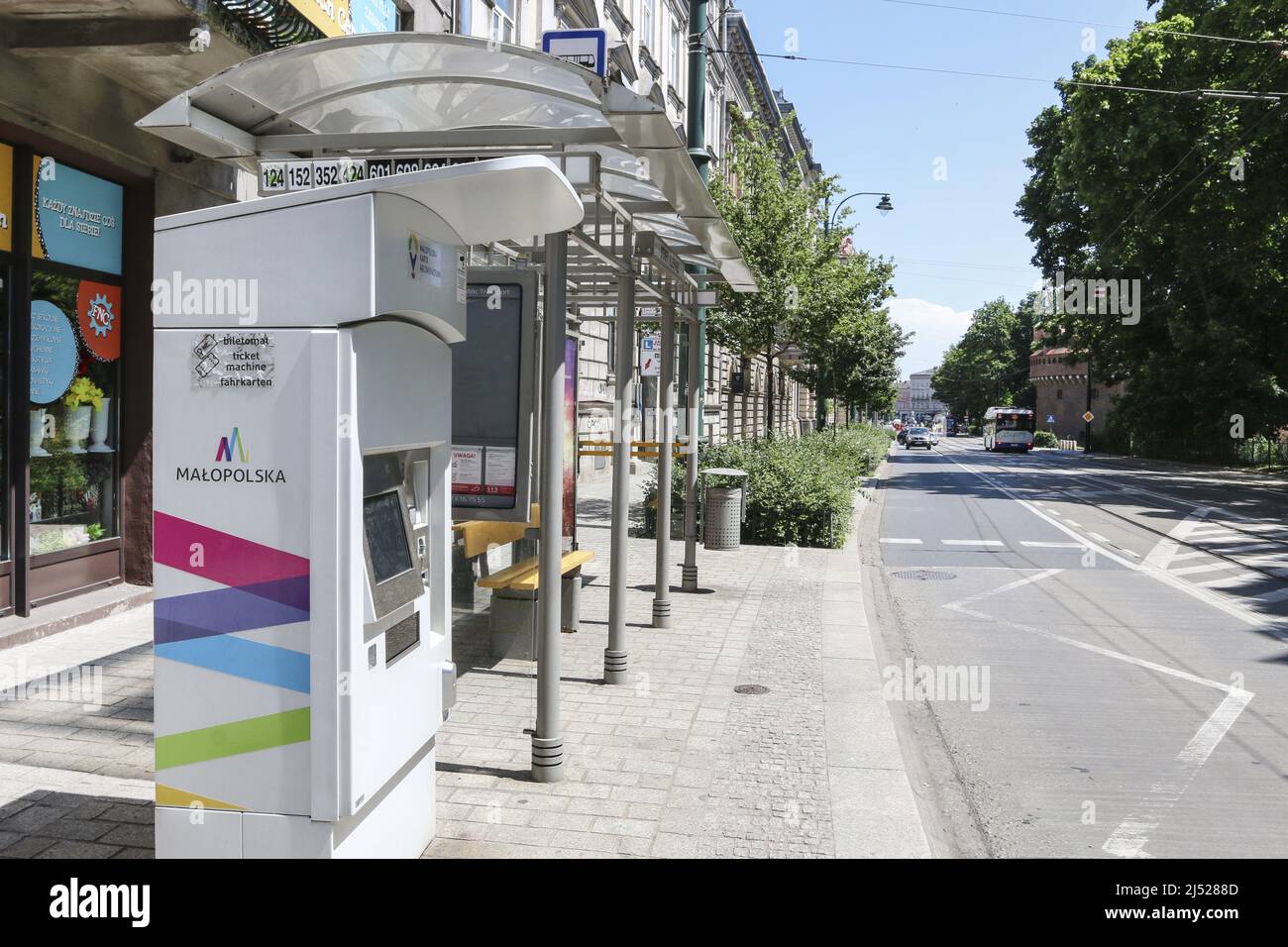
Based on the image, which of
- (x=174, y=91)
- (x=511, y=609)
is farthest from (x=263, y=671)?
(x=174, y=91)

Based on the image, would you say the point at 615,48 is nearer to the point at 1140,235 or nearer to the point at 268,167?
the point at 1140,235

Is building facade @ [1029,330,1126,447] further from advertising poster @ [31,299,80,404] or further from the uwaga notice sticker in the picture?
the uwaga notice sticker

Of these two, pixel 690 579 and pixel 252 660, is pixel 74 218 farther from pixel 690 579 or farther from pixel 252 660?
pixel 252 660

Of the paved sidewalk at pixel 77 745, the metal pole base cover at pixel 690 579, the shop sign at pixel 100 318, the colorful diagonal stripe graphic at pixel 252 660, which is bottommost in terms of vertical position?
the paved sidewalk at pixel 77 745

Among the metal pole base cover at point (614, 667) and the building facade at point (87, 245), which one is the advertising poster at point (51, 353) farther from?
the metal pole base cover at point (614, 667)

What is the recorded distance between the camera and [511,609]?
25.4ft

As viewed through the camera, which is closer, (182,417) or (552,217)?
(182,417)

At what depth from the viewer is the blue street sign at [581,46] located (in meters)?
9.27

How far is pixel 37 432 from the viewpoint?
8.18 metres

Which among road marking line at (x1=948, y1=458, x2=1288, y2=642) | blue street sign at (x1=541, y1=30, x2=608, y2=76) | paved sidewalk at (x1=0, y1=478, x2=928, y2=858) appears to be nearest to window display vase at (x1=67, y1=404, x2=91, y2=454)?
paved sidewalk at (x1=0, y1=478, x2=928, y2=858)

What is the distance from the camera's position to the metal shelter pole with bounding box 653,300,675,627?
8.44 meters

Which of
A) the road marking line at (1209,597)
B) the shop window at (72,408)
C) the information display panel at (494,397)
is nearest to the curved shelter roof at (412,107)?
the information display panel at (494,397)

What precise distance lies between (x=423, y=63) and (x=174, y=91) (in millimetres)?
5016

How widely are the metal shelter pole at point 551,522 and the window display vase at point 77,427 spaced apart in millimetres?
5353
